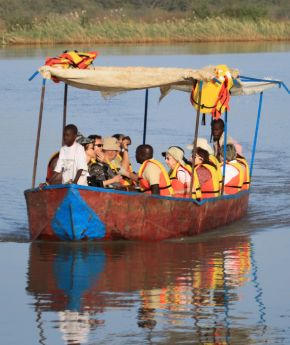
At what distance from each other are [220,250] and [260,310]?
3481 mm

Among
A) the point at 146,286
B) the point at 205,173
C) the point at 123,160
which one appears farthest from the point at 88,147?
the point at 146,286

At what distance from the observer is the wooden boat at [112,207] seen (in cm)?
1509

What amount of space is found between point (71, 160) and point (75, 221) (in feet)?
2.32

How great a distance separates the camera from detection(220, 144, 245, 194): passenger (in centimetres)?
1742

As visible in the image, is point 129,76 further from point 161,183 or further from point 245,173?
point 245,173

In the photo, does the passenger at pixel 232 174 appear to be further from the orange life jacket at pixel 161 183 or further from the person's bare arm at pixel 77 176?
the person's bare arm at pixel 77 176

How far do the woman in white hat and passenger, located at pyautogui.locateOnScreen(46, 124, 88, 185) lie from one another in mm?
1180

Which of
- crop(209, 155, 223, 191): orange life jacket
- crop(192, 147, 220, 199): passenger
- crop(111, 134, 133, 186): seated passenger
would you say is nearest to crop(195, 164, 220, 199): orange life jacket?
crop(192, 147, 220, 199): passenger

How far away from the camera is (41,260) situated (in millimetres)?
14852

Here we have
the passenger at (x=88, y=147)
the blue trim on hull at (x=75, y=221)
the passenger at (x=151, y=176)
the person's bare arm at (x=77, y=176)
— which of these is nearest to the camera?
the blue trim on hull at (x=75, y=221)

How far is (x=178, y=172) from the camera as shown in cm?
1617

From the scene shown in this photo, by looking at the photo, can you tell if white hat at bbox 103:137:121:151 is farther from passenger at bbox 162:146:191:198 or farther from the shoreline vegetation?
the shoreline vegetation

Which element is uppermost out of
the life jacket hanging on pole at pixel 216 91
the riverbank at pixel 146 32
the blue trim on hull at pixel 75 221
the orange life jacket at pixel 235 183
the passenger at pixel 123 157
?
the riverbank at pixel 146 32


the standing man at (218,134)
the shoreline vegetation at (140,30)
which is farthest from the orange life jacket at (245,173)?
the shoreline vegetation at (140,30)
